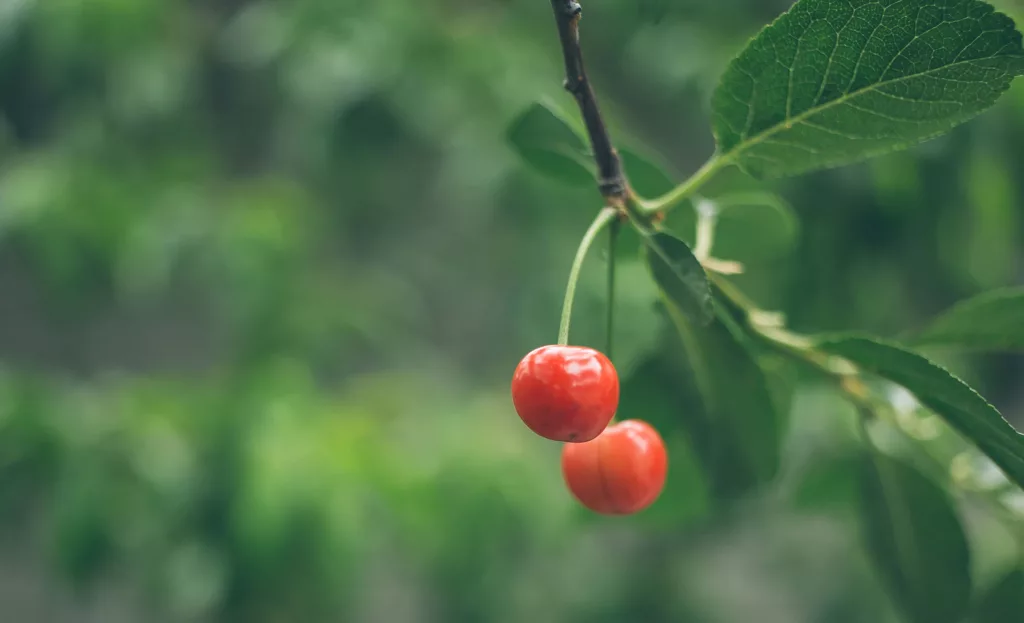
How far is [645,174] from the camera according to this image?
21.8 inches

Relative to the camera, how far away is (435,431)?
4.70 feet

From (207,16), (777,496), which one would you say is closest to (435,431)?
(777,496)

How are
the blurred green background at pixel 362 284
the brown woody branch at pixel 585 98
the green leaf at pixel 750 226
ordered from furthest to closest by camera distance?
the blurred green background at pixel 362 284 < the green leaf at pixel 750 226 < the brown woody branch at pixel 585 98

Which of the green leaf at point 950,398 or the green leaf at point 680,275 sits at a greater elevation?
the green leaf at point 680,275

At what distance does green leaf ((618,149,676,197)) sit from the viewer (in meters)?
0.55

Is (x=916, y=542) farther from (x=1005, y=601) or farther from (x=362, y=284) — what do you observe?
(x=362, y=284)

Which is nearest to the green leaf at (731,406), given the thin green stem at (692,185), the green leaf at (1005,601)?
the thin green stem at (692,185)

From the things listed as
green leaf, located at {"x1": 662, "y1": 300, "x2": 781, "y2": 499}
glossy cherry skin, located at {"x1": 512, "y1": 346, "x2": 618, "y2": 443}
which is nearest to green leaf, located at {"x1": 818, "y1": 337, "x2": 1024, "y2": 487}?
green leaf, located at {"x1": 662, "y1": 300, "x2": 781, "y2": 499}

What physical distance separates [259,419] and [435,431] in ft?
1.05

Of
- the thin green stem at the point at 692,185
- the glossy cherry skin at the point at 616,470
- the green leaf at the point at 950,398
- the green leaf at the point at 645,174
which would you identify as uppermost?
the green leaf at the point at 645,174

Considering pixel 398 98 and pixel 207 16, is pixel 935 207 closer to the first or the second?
pixel 398 98

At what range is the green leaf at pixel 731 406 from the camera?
1.62 ft

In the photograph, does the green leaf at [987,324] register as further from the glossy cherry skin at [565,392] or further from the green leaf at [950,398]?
the glossy cherry skin at [565,392]

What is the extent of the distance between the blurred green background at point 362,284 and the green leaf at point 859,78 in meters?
0.33
